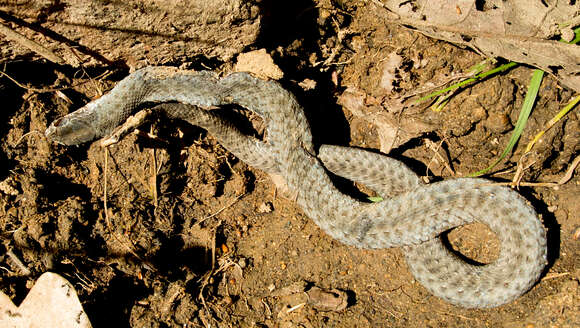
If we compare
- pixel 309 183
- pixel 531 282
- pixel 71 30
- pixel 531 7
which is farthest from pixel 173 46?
pixel 531 282

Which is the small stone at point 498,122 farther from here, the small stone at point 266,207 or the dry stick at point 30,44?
the dry stick at point 30,44

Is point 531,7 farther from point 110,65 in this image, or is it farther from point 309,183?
point 110,65

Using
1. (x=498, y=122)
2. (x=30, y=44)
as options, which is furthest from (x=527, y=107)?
(x=30, y=44)

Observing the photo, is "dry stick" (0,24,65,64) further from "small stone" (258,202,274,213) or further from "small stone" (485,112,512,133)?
"small stone" (485,112,512,133)

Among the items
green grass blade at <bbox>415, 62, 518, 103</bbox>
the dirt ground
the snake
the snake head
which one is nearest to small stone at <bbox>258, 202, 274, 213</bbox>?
the dirt ground

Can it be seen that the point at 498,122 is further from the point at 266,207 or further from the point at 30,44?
the point at 30,44

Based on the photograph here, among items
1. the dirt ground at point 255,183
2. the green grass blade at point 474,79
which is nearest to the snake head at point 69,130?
the dirt ground at point 255,183
